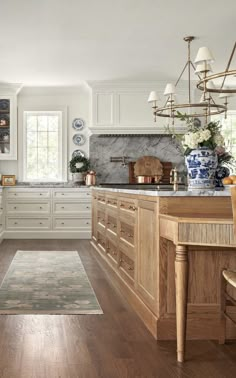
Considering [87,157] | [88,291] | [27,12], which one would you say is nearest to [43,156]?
[87,157]

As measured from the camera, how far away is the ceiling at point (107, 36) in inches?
196

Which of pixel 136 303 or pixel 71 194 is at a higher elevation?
pixel 71 194

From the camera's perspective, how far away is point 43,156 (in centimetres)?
908

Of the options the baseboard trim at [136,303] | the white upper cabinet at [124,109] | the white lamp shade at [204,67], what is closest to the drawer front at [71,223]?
the white upper cabinet at [124,109]

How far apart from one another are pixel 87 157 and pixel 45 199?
1.12 meters

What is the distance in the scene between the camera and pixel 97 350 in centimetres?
271

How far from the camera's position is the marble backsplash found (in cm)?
872

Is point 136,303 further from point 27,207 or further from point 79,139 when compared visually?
point 79,139

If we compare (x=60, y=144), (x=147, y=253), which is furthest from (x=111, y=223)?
(x=60, y=144)

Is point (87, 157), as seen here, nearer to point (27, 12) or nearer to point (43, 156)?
point (43, 156)

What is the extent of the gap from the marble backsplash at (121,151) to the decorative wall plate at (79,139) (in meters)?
0.30

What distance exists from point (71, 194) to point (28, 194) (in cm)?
70

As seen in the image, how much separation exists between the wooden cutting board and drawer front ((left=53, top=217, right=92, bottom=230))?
116 cm

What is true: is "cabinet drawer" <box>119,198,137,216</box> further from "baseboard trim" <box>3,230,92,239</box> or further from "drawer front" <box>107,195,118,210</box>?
"baseboard trim" <box>3,230,92,239</box>
